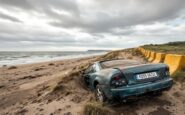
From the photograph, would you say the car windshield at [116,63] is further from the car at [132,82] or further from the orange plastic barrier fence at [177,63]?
the orange plastic barrier fence at [177,63]

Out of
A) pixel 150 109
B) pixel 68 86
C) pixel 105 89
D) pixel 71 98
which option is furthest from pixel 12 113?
pixel 150 109

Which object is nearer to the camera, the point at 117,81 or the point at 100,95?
the point at 117,81

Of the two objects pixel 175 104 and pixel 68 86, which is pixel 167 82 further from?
pixel 68 86

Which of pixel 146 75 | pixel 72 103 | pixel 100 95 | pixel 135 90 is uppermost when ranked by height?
pixel 146 75

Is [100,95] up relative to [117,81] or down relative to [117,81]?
down

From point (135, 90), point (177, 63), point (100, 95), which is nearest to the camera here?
point (135, 90)

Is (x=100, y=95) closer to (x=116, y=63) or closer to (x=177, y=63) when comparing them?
(x=116, y=63)

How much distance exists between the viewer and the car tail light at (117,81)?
512 cm

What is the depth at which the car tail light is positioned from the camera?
5117mm

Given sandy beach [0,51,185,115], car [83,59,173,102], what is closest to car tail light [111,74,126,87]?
car [83,59,173,102]

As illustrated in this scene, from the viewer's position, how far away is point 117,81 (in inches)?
202

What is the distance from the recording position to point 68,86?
28.1 ft

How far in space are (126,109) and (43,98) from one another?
3.29 m

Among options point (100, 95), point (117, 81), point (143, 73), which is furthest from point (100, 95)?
point (143, 73)
